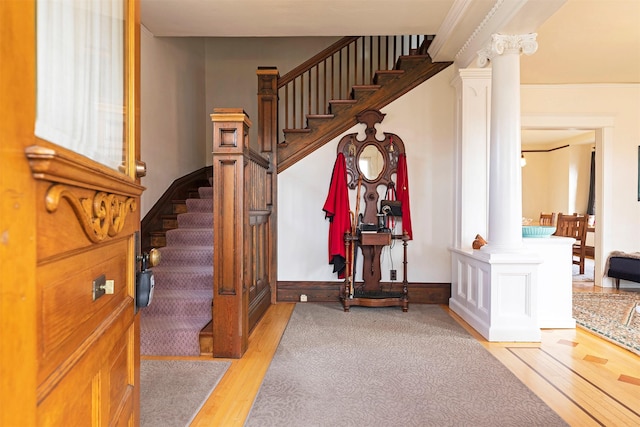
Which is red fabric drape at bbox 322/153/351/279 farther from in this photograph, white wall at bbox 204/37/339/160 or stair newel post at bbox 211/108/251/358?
white wall at bbox 204/37/339/160

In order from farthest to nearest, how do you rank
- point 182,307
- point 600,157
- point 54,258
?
point 600,157 → point 182,307 → point 54,258

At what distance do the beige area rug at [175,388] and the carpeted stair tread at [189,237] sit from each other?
60.8 inches

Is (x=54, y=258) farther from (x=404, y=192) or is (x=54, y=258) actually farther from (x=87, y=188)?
(x=404, y=192)

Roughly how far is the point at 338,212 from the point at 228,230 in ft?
5.71

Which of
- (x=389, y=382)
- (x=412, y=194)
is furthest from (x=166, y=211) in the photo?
(x=389, y=382)

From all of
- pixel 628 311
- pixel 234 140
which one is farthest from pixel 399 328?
pixel 628 311

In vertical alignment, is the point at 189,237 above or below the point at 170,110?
below

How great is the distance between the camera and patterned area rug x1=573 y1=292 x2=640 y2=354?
11.2ft

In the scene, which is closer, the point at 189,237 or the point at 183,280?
the point at 183,280

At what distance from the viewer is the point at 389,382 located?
2.50 m

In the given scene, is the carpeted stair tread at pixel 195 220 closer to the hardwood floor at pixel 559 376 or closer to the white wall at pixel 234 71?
the hardwood floor at pixel 559 376

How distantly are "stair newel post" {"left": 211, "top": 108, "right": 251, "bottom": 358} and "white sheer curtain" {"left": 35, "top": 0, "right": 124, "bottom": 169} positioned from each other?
198 cm

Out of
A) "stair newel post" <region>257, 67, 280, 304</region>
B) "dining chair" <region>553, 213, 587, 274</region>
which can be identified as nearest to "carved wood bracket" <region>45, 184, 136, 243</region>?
"stair newel post" <region>257, 67, 280, 304</region>

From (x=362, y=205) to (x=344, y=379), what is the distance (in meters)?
2.45
